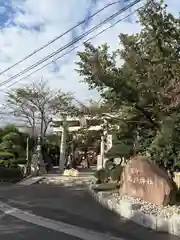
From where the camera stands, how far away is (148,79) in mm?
14344

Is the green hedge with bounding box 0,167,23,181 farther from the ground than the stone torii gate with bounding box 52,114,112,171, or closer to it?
closer to it

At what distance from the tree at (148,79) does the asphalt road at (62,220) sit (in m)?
3.14

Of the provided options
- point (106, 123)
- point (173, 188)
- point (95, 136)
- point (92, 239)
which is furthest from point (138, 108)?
point (95, 136)

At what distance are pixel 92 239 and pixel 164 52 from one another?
8120mm

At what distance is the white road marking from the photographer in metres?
9.97

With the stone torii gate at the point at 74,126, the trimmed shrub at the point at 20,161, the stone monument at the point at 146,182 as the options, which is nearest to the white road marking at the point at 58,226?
the stone monument at the point at 146,182

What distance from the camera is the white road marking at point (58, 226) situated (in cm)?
997

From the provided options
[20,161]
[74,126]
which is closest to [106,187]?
[20,161]

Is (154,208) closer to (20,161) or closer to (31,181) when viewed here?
(31,181)

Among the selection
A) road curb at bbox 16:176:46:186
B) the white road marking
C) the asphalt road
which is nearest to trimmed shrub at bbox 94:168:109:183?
the asphalt road

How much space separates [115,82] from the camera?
45.6ft

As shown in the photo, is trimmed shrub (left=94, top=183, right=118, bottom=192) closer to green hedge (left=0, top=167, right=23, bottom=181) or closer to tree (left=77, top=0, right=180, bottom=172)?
tree (left=77, top=0, right=180, bottom=172)

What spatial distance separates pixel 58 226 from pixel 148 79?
5.97m

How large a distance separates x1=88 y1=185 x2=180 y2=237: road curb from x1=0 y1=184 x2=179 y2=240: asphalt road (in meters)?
0.22
